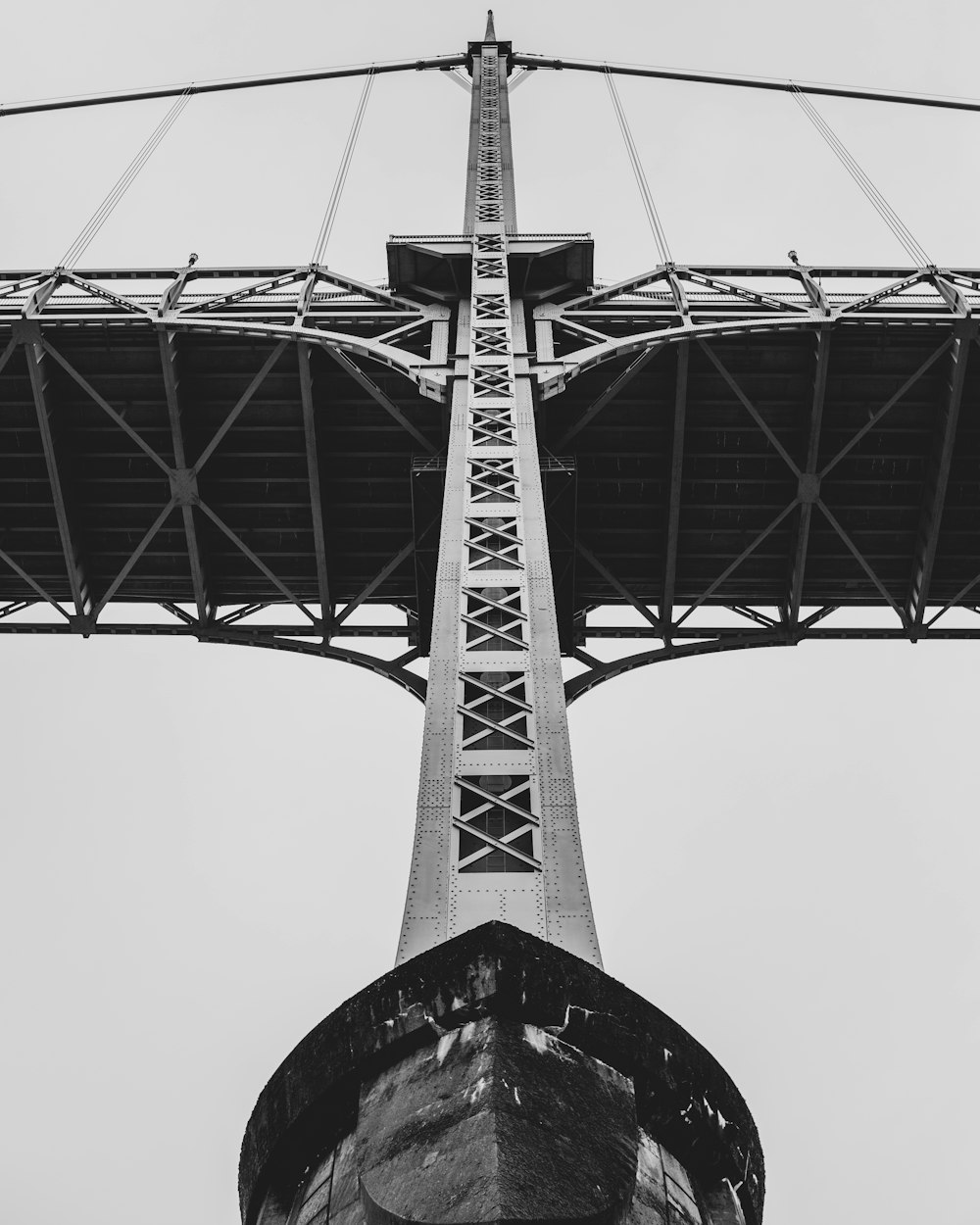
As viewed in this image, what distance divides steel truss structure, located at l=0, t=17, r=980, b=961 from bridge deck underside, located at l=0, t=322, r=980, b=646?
0.16 ft

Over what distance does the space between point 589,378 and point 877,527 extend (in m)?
5.60

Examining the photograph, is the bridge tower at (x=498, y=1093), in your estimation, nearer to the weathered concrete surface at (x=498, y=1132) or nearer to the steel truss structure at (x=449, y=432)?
the weathered concrete surface at (x=498, y=1132)

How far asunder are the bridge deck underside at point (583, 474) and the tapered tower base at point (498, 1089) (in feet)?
45.2

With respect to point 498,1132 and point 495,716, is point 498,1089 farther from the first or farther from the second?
point 495,716

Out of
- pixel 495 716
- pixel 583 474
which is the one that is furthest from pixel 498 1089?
pixel 583 474

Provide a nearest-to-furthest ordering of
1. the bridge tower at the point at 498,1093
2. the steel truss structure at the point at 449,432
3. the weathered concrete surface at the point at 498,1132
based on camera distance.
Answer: the weathered concrete surface at the point at 498,1132
the bridge tower at the point at 498,1093
the steel truss structure at the point at 449,432

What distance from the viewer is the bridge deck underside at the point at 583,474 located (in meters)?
19.1

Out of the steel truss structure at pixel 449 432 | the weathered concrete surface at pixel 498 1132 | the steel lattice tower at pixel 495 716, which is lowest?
the weathered concrete surface at pixel 498 1132

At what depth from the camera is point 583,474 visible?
20.6m

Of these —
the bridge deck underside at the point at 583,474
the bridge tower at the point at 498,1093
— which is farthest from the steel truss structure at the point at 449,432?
the bridge tower at the point at 498,1093

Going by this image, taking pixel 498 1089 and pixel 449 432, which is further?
pixel 449 432

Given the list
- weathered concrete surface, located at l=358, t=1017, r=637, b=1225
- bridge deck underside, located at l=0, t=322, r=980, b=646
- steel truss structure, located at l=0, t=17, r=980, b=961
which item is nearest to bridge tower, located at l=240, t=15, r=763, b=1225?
weathered concrete surface, located at l=358, t=1017, r=637, b=1225

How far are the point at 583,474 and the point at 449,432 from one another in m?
5.32

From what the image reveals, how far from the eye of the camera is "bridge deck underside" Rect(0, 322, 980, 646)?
19.1 m
